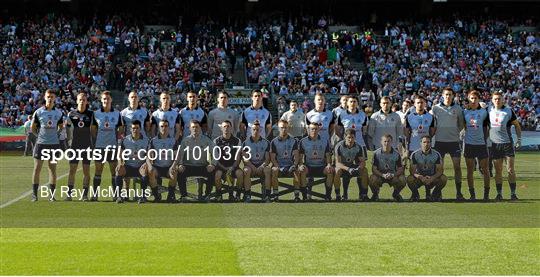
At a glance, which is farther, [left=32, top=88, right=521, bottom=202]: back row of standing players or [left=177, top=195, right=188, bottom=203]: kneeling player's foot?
[left=177, top=195, right=188, bottom=203]: kneeling player's foot

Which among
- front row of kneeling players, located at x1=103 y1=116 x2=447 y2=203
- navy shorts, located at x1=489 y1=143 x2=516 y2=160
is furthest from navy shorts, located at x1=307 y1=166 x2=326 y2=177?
navy shorts, located at x1=489 y1=143 x2=516 y2=160

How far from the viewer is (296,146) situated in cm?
1591

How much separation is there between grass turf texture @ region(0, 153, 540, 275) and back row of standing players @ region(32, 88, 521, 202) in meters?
0.57

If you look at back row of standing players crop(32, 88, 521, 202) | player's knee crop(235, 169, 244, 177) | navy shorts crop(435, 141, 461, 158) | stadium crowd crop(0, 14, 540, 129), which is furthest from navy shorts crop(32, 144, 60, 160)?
stadium crowd crop(0, 14, 540, 129)

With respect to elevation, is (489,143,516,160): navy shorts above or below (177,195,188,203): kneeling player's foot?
above

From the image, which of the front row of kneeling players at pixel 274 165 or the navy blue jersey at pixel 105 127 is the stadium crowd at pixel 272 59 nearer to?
the navy blue jersey at pixel 105 127

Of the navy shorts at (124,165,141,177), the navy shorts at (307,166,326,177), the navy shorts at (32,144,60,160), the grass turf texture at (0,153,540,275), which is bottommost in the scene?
the grass turf texture at (0,153,540,275)

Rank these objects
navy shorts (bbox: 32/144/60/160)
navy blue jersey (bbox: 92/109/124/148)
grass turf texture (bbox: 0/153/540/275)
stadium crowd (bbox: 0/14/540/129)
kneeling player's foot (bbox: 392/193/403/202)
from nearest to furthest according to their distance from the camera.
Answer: grass turf texture (bbox: 0/153/540/275) < navy shorts (bbox: 32/144/60/160) < navy blue jersey (bbox: 92/109/124/148) < kneeling player's foot (bbox: 392/193/403/202) < stadium crowd (bbox: 0/14/540/129)

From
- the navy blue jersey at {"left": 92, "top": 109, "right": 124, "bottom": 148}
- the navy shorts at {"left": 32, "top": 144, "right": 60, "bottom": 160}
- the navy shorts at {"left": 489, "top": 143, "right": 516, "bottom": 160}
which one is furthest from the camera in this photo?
the navy shorts at {"left": 489, "top": 143, "right": 516, "bottom": 160}

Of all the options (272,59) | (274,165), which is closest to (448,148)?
(274,165)

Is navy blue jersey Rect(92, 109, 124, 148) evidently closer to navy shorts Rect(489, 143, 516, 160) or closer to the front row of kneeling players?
the front row of kneeling players

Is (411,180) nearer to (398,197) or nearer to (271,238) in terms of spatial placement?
(398,197)

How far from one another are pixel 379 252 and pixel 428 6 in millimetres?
38768

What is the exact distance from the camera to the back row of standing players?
15.8m
